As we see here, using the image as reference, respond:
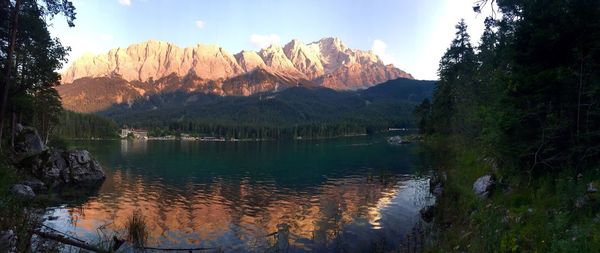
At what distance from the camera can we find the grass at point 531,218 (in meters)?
14.5

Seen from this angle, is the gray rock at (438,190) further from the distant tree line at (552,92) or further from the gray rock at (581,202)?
the gray rock at (581,202)

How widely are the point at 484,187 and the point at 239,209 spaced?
102 feet

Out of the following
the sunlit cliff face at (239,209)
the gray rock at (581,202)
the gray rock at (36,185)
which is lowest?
the sunlit cliff face at (239,209)

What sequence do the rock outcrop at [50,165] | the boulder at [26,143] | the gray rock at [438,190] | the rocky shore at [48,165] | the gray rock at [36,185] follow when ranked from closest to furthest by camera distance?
the gray rock at [438,190] < the gray rock at [36,185] < the rocky shore at [48,165] < the rock outcrop at [50,165] < the boulder at [26,143]

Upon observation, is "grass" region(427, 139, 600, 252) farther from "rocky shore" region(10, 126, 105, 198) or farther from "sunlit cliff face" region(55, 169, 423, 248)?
"rocky shore" region(10, 126, 105, 198)

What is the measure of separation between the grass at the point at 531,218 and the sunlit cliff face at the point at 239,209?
565 inches

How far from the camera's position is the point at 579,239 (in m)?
13.1

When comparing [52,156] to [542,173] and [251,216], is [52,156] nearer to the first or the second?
[251,216]

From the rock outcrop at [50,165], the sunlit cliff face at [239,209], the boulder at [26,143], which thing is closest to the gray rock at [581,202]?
the sunlit cliff face at [239,209]

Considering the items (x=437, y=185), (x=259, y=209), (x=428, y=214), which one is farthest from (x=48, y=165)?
(x=437, y=185)

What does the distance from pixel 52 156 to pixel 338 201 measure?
155 ft

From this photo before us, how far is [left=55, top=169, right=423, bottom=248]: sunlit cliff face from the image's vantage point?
38469 millimetres

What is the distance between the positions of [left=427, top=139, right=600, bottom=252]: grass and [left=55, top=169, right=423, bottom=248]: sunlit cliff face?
14.4 meters

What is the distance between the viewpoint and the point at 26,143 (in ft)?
192
